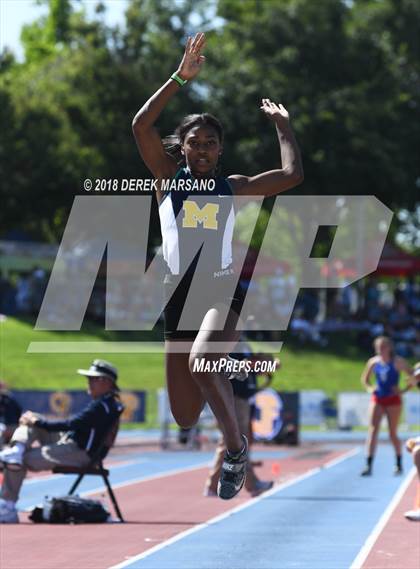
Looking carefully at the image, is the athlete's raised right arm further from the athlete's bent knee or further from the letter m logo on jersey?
the athlete's bent knee

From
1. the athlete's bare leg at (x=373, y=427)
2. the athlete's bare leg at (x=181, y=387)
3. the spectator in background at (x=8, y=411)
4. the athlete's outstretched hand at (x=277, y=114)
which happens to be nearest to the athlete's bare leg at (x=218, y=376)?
the athlete's bare leg at (x=181, y=387)

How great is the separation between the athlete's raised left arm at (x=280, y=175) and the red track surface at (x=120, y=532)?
121 inches

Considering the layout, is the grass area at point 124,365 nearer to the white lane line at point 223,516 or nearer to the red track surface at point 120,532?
the white lane line at point 223,516

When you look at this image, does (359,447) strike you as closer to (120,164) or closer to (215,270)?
(215,270)

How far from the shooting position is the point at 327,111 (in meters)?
45.9

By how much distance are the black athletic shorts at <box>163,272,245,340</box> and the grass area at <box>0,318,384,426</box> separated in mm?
24841

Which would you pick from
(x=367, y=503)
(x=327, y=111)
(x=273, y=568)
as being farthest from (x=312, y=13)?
(x=273, y=568)

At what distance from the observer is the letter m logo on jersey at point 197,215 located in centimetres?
693

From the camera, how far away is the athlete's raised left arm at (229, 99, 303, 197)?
6.95 metres

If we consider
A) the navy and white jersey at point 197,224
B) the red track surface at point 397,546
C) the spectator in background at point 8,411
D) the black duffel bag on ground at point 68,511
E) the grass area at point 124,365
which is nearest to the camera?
the navy and white jersey at point 197,224

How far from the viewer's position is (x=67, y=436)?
1223 cm

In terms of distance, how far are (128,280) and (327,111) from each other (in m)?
12.7

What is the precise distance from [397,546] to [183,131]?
4.31m

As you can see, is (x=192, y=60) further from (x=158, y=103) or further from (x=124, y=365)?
(x=124, y=365)
